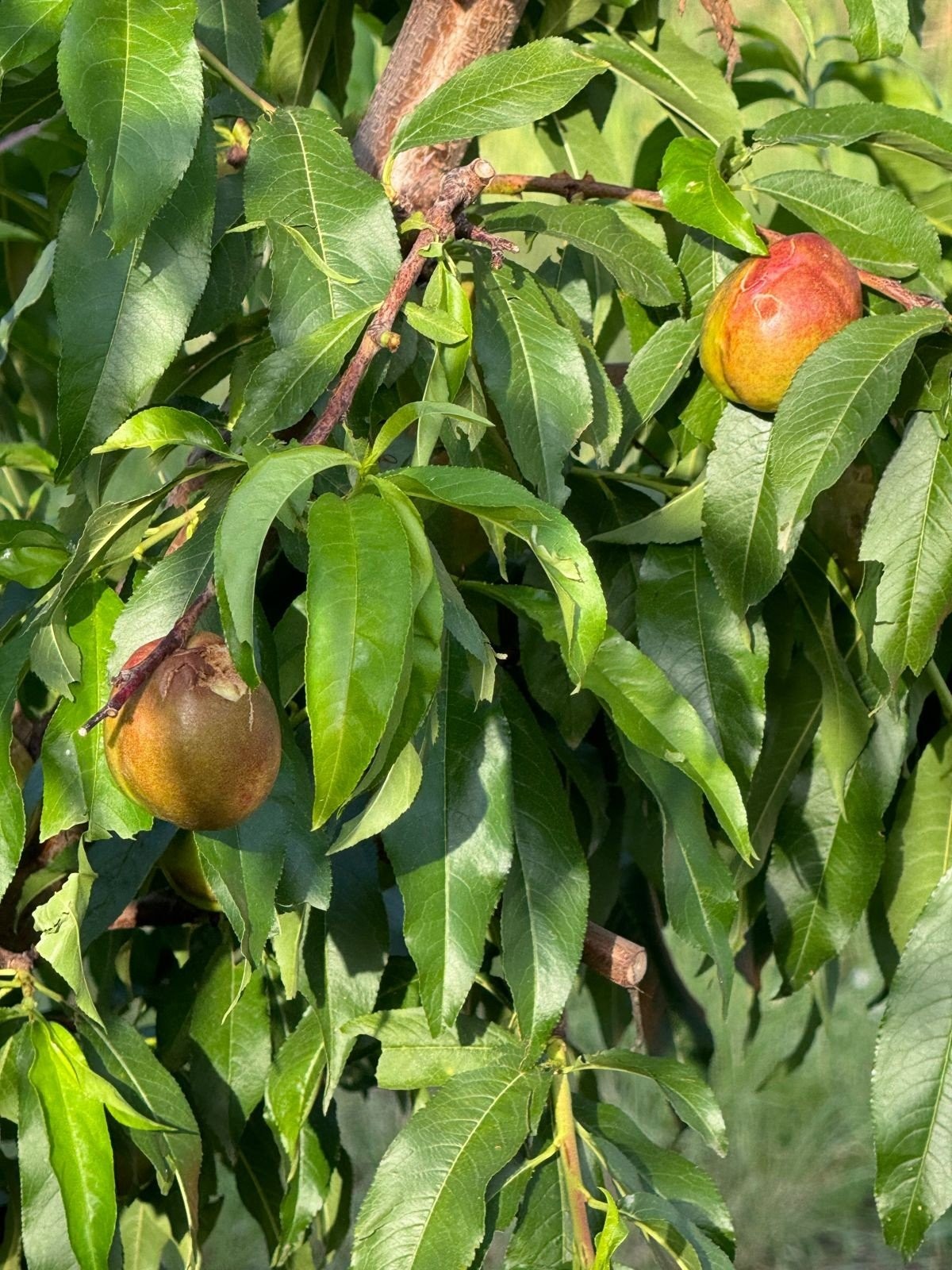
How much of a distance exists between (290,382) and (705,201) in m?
0.21

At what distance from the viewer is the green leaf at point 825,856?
72cm

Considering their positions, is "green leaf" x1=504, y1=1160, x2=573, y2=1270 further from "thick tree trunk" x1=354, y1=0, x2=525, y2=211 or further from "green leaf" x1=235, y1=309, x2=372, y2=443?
"thick tree trunk" x1=354, y1=0, x2=525, y2=211

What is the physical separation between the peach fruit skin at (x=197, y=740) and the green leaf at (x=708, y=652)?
0.23 metres

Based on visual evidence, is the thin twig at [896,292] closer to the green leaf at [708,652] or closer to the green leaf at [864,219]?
the green leaf at [864,219]

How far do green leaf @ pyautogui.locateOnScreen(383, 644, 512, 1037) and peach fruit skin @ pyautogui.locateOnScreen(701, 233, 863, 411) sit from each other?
0.17 meters

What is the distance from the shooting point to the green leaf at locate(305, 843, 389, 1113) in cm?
68

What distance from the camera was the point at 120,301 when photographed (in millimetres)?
542

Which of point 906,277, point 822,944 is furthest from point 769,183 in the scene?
point 822,944

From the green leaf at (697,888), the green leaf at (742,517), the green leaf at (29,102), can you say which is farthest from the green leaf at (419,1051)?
the green leaf at (29,102)

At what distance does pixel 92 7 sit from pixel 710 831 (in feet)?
1.57

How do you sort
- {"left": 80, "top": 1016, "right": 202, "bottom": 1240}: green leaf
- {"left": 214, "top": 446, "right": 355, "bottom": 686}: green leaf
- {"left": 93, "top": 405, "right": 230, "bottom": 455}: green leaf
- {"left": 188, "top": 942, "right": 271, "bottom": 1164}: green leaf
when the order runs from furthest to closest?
1. {"left": 188, "top": 942, "right": 271, "bottom": 1164}: green leaf
2. {"left": 80, "top": 1016, "right": 202, "bottom": 1240}: green leaf
3. {"left": 93, "top": 405, "right": 230, "bottom": 455}: green leaf
4. {"left": 214, "top": 446, "right": 355, "bottom": 686}: green leaf

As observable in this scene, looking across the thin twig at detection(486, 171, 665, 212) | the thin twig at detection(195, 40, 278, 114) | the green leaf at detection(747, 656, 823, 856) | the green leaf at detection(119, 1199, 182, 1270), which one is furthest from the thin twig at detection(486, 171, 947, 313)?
the green leaf at detection(119, 1199, 182, 1270)

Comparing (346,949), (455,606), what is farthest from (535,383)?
(346,949)

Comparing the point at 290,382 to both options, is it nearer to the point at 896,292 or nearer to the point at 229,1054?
the point at 896,292
